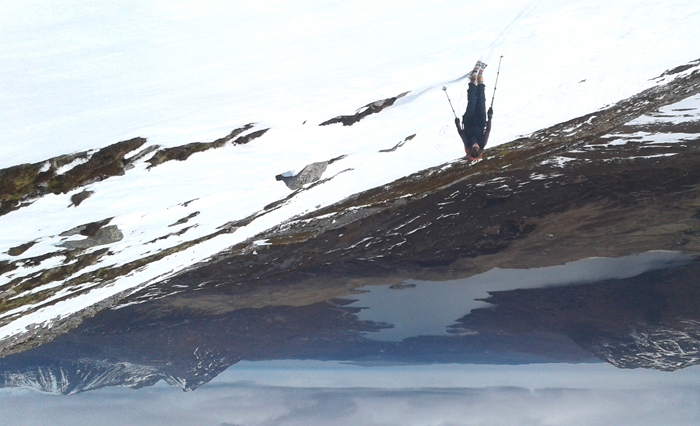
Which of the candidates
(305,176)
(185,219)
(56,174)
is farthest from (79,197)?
(305,176)

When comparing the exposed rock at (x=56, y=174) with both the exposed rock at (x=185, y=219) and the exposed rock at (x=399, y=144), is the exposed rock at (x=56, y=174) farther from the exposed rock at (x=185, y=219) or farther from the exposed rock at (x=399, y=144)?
the exposed rock at (x=399, y=144)

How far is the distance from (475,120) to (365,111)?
330cm

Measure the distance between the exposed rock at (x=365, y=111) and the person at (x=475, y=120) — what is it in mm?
1893

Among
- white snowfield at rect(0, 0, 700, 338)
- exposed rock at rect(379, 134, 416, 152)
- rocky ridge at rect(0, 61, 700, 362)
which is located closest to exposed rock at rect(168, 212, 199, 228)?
white snowfield at rect(0, 0, 700, 338)

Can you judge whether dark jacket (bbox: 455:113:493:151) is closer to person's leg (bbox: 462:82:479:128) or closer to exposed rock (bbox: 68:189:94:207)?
person's leg (bbox: 462:82:479:128)

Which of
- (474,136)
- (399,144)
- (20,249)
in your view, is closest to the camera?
(20,249)

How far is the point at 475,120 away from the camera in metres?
12.5

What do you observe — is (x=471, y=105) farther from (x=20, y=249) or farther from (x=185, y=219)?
(x=20, y=249)

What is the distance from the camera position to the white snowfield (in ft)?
28.5

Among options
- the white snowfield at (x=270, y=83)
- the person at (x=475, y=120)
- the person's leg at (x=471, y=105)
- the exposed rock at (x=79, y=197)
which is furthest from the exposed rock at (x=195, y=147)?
the person's leg at (x=471, y=105)

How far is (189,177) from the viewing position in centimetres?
1091

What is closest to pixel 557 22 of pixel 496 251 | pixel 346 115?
pixel 346 115

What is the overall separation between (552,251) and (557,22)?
16.6 m

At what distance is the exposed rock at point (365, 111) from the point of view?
39.0 feet
